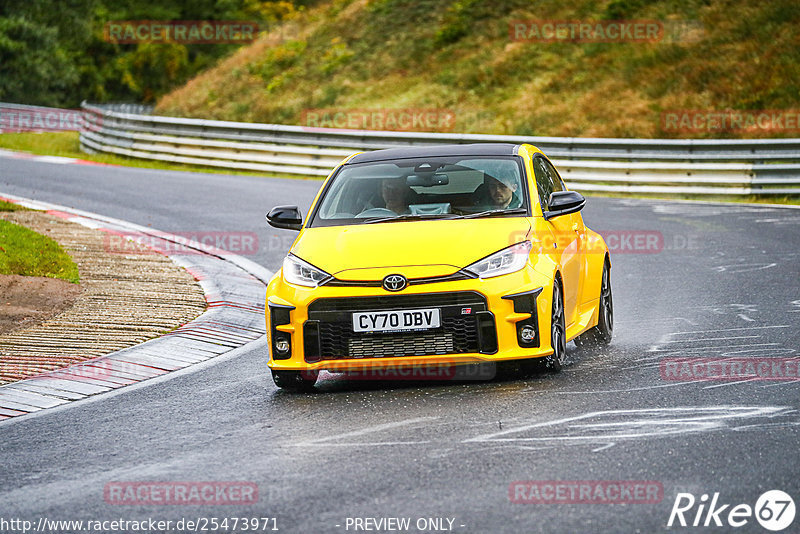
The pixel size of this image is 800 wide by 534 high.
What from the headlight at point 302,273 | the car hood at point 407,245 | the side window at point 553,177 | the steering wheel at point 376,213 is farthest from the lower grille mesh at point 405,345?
the side window at point 553,177

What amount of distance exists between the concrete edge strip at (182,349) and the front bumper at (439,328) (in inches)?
64.9

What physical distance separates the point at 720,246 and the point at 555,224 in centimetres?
736

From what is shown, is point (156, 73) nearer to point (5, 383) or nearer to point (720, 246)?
point (720, 246)

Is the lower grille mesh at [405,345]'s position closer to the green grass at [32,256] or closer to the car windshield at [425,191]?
the car windshield at [425,191]

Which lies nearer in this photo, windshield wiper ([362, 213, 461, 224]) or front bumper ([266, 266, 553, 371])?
front bumper ([266, 266, 553, 371])

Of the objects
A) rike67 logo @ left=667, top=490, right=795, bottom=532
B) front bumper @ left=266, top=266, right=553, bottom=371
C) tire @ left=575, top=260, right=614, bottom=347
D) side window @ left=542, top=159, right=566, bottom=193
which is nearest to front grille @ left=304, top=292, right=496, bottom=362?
front bumper @ left=266, top=266, right=553, bottom=371

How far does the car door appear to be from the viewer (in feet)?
28.3

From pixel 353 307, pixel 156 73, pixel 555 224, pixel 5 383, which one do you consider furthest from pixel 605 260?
pixel 156 73

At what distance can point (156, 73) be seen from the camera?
3125 inches

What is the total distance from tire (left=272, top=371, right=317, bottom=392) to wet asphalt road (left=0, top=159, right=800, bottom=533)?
96mm

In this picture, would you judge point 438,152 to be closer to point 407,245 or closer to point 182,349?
point 407,245

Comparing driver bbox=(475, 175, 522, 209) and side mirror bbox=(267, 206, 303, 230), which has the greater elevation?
driver bbox=(475, 175, 522, 209)

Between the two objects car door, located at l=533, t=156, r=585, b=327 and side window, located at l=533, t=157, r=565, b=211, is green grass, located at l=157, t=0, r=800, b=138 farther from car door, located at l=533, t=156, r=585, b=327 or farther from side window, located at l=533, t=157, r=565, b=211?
car door, located at l=533, t=156, r=585, b=327

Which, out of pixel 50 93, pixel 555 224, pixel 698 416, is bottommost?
pixel 50 93
